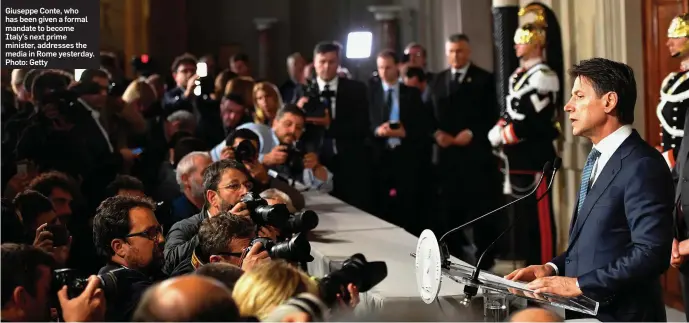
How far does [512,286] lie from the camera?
2824 millimetres

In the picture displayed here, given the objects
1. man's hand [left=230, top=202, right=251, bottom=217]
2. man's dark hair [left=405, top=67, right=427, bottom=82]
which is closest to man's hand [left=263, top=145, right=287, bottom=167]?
man's hand [left=230, top=202, right=251, bottom=217]

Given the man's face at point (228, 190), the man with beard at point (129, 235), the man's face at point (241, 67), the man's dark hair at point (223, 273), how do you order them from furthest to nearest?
the man's face at point (241, 67)
the man's face at point (228, 190)
the man with beard at point (129, 235)
the man's dark hair at point (223, 273)

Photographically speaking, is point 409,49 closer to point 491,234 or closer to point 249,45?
point 249,45

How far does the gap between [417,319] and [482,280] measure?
1.99 ft

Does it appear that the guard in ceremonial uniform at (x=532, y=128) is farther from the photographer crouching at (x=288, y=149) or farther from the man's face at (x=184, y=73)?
the man's face at (x=184, y=73)

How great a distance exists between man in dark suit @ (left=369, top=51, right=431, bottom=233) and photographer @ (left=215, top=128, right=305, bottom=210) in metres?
2.52

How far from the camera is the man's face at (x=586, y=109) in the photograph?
3.13 meters

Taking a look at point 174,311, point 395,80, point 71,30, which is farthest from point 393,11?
point 174,311

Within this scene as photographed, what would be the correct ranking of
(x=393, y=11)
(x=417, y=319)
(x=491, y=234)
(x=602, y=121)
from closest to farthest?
1. (x=602, y=121)
2. (x=417, y=319)
3. (x=491, y=234)
4. (x=393, y=11)

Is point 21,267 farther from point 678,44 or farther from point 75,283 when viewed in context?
point 678,44

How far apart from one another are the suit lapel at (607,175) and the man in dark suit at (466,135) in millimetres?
4431

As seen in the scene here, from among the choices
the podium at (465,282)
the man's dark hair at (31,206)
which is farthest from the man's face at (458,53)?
the podium at (465,282)

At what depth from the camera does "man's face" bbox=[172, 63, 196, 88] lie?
341 inches

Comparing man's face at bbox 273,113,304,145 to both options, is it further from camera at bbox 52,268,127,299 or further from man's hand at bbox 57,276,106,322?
man's hand at bbox 57,276,106,322
